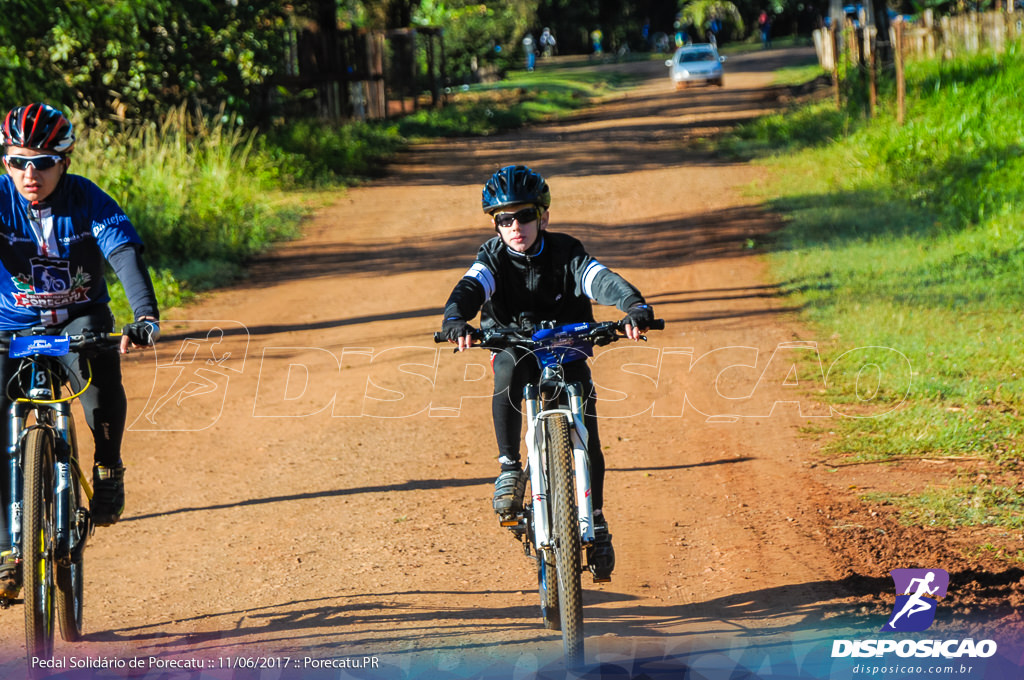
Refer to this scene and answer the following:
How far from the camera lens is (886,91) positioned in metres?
19.4

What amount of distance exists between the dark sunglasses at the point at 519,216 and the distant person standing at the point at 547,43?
57.0 metres

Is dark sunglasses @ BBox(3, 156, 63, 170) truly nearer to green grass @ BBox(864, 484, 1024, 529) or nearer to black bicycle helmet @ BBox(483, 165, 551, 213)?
black bicycle helmet @ BBox(483, 165, 551, 213)

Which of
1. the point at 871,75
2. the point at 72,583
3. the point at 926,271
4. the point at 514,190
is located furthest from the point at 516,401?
the point at 871,75

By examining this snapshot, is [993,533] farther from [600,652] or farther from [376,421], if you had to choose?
[376,421]

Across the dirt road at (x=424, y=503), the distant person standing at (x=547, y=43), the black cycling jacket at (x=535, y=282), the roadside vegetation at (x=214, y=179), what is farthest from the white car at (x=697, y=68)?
the black cycling jacket at (x=535, y=282)

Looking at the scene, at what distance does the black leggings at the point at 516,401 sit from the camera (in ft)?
15.0

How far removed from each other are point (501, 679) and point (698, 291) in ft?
24.4

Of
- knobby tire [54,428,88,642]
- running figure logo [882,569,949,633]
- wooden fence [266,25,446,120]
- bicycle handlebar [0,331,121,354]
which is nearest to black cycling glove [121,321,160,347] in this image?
bicycle handlebar [0,331,121,354]

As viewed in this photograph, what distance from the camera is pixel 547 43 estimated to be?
198 ft

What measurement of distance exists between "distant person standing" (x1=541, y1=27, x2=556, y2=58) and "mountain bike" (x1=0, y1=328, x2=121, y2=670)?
57.5m

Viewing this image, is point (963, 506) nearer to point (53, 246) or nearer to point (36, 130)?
point (53, 246)

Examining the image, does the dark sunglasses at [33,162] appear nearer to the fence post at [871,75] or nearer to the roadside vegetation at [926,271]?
the roadside vegetation at [926,271]

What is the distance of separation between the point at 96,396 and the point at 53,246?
26.6 inches

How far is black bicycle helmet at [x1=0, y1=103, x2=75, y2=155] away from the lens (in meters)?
4.34
